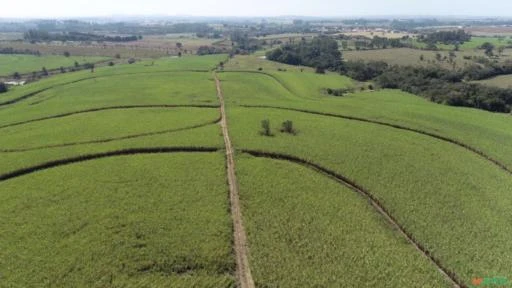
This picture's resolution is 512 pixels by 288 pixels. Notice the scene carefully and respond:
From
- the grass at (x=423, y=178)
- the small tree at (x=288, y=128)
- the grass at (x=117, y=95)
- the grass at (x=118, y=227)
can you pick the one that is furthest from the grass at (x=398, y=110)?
the grass at (x=118, y=227)

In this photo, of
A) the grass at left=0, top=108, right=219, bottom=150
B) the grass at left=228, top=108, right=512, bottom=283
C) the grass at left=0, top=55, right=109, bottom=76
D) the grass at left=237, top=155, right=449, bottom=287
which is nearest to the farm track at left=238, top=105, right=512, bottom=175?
the grass at left=228, top=108, right=512, bottom=283

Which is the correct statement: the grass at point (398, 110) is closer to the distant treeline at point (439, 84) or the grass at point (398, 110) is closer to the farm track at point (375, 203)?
the distant treeline at point (439, 84)

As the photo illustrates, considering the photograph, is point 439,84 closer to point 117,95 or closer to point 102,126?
point 117,95

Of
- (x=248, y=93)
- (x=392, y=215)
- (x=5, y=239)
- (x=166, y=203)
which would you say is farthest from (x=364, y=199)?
(x=248, y=93)

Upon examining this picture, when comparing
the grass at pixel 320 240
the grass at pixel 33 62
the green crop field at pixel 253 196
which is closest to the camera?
the grass at pixel 320 240

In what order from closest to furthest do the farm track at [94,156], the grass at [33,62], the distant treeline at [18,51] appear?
the farm track at [94,156], the grass at [33,62], the distant treeline at [18,51]
